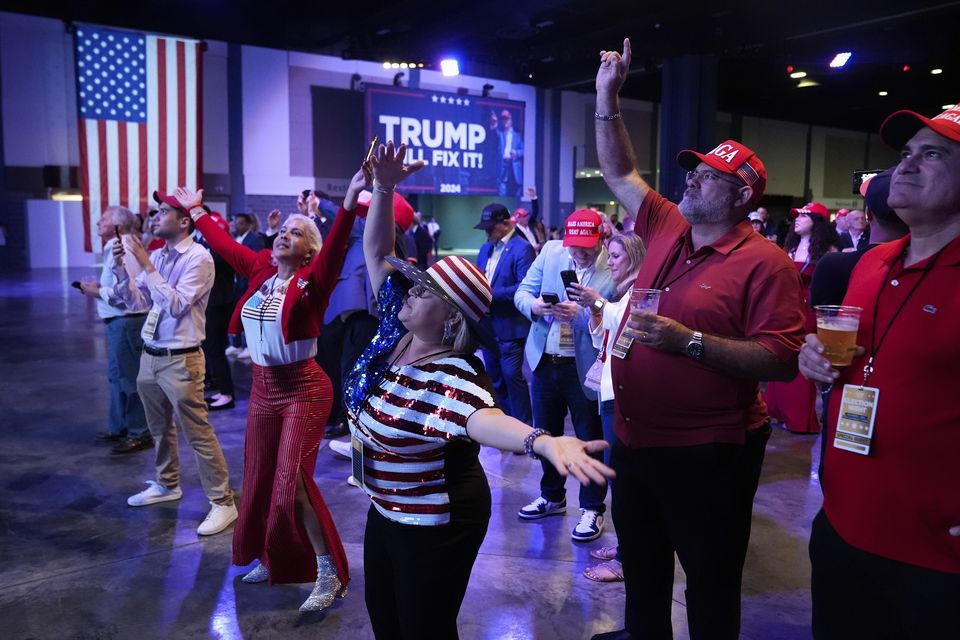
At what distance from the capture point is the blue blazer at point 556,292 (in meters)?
3.80

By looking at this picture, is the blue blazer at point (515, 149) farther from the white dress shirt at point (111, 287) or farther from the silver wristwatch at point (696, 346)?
the silver wristwatch at point (696, 346)

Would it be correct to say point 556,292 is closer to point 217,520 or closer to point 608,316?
point 608,316

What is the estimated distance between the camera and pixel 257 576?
3479mm

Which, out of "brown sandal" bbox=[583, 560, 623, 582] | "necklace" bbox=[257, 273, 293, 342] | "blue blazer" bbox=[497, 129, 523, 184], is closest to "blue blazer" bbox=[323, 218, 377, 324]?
"necklace" bbox=[257, 273, 293, 342]

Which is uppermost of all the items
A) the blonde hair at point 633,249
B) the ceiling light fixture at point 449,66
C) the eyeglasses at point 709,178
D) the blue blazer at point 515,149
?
the ceiling light fixture at point 449,66

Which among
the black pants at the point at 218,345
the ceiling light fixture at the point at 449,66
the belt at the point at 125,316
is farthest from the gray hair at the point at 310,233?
the ceiling light fixture at the point at 449,66

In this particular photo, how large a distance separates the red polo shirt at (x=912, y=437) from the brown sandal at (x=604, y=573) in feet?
6.42

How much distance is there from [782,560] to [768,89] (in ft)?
65.8

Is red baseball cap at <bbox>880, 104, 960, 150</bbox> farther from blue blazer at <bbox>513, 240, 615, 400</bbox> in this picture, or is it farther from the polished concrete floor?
the polished concrete floor

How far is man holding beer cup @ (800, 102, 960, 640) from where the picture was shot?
→ 1.55m

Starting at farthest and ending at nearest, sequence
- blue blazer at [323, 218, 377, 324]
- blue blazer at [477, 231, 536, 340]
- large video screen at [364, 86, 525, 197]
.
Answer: large video screen at [364, 86, 525, 197]
blue blazer at [477, 231, 536, 340]
blue blazer at [323, 218, 377, 324]

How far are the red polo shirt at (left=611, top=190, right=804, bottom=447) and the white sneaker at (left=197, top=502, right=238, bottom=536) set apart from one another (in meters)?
2.76

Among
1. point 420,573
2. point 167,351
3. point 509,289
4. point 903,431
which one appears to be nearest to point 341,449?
point 167,351

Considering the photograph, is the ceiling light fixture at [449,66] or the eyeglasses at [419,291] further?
the ceiling light fixture at [449,66]
